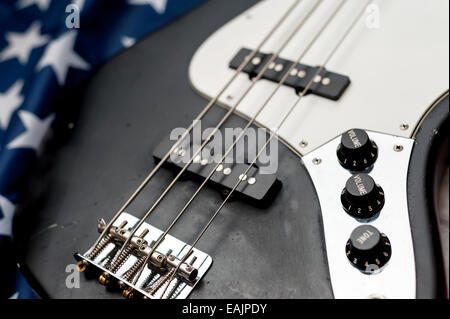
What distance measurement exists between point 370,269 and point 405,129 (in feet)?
0.69

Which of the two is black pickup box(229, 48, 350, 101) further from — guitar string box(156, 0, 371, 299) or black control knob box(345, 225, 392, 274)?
black control knob box(345, 225, 392, 274)

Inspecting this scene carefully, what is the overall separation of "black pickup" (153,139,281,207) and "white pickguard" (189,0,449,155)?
7cm

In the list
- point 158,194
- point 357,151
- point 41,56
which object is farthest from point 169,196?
point 41,56

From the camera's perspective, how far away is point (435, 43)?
2.40ft

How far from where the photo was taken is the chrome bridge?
22.9 inches

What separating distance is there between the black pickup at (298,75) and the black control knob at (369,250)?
237 millimetres

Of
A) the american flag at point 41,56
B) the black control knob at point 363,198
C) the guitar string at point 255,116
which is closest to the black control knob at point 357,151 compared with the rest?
the black control knob at point 363,198

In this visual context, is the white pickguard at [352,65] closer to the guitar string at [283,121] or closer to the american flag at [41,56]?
the guitar string at [283,121]

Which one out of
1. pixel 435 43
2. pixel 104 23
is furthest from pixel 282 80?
pixel 104 23

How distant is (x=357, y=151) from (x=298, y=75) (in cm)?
19

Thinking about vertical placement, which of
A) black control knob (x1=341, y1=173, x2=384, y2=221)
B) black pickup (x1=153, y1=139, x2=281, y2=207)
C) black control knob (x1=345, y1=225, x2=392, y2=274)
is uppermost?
black control knob (x1=341, y1=173, x2=384, y2=221)

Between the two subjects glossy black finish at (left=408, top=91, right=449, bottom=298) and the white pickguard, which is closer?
glossy black finish at (left=408, top=91, right=449, bottom=298)

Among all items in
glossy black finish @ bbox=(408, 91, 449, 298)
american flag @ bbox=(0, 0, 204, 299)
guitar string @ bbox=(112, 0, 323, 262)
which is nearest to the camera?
glossy black finish @ bbox=(408, 91, 449, 298)

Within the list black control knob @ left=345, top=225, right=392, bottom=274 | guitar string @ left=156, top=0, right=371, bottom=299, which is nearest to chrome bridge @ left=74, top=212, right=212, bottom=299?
guitar string @ left=156, top=0, right=371, bottom=299
